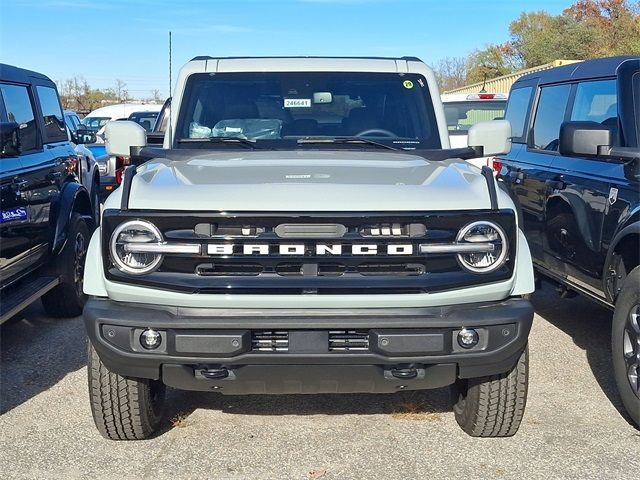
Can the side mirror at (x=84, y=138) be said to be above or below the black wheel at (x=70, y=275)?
above

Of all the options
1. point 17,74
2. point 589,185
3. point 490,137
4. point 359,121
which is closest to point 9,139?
point 17,74

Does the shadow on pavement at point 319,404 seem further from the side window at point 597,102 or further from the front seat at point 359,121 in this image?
the side window at point 597,102

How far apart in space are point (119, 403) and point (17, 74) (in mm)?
3215

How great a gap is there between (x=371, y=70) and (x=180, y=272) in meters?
2.20

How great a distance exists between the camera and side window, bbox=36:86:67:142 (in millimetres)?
6312

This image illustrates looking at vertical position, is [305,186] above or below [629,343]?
above

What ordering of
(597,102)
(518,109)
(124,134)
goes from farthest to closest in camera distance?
(518,109) < (597,102) < (124,134)

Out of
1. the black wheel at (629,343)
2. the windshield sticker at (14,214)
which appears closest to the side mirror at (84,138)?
the windshield sticker at (14,214)

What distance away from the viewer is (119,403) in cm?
373

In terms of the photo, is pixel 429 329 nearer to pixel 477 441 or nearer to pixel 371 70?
pixel 477 441

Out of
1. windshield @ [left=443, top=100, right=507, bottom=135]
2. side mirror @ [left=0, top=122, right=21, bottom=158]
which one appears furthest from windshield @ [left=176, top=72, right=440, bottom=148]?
windshield @ [left=443, top=100, right=507, bottom=135]

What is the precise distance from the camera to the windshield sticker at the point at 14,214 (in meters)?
4.82

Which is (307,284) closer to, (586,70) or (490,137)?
(490,137)

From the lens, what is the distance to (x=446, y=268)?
3.30 m
